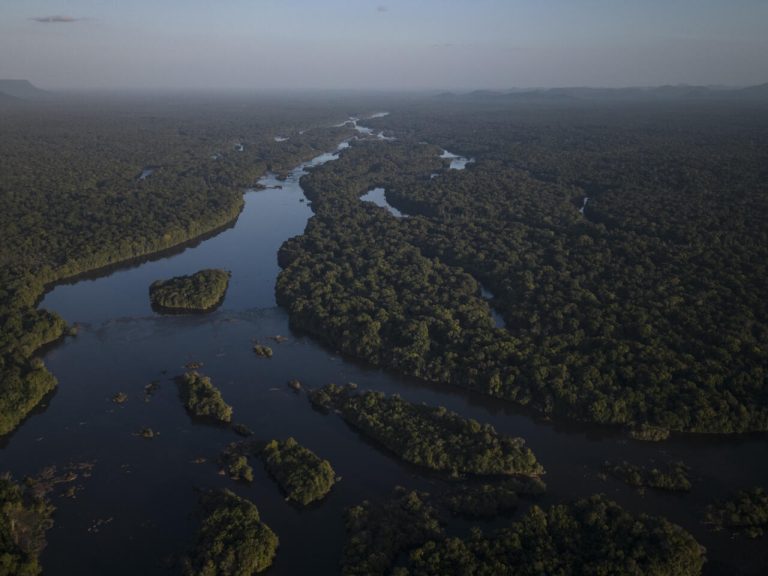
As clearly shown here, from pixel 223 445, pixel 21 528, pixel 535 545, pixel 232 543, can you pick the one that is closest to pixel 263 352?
pixel 223 445

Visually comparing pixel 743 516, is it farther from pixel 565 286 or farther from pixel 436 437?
pixel 565 286

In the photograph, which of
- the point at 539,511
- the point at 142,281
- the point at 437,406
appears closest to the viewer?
the point at 539,511

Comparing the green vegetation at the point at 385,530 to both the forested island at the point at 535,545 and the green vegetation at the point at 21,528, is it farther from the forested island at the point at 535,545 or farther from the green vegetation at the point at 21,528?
the green vegetation at the point at 21,528

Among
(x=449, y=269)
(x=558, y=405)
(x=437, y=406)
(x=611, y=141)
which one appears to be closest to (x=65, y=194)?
(x=449, y=269)

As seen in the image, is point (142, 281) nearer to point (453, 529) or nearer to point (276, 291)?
point (276, 291)

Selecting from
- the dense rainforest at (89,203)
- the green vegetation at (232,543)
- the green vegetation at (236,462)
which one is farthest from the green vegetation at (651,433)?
the dense rainforest at (89,203)

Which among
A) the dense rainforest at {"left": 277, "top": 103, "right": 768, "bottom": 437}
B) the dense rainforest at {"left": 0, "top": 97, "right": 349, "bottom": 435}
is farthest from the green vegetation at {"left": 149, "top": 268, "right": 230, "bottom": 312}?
the dense rainforest at {"left": 0, "top": 97, "right": 349, "bottom": 435}

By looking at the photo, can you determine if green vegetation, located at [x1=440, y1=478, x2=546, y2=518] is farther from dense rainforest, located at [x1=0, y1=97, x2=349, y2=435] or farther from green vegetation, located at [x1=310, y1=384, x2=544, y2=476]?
dense rainforest, located at [x1=0, y1=97, x2=349, y2=435]
